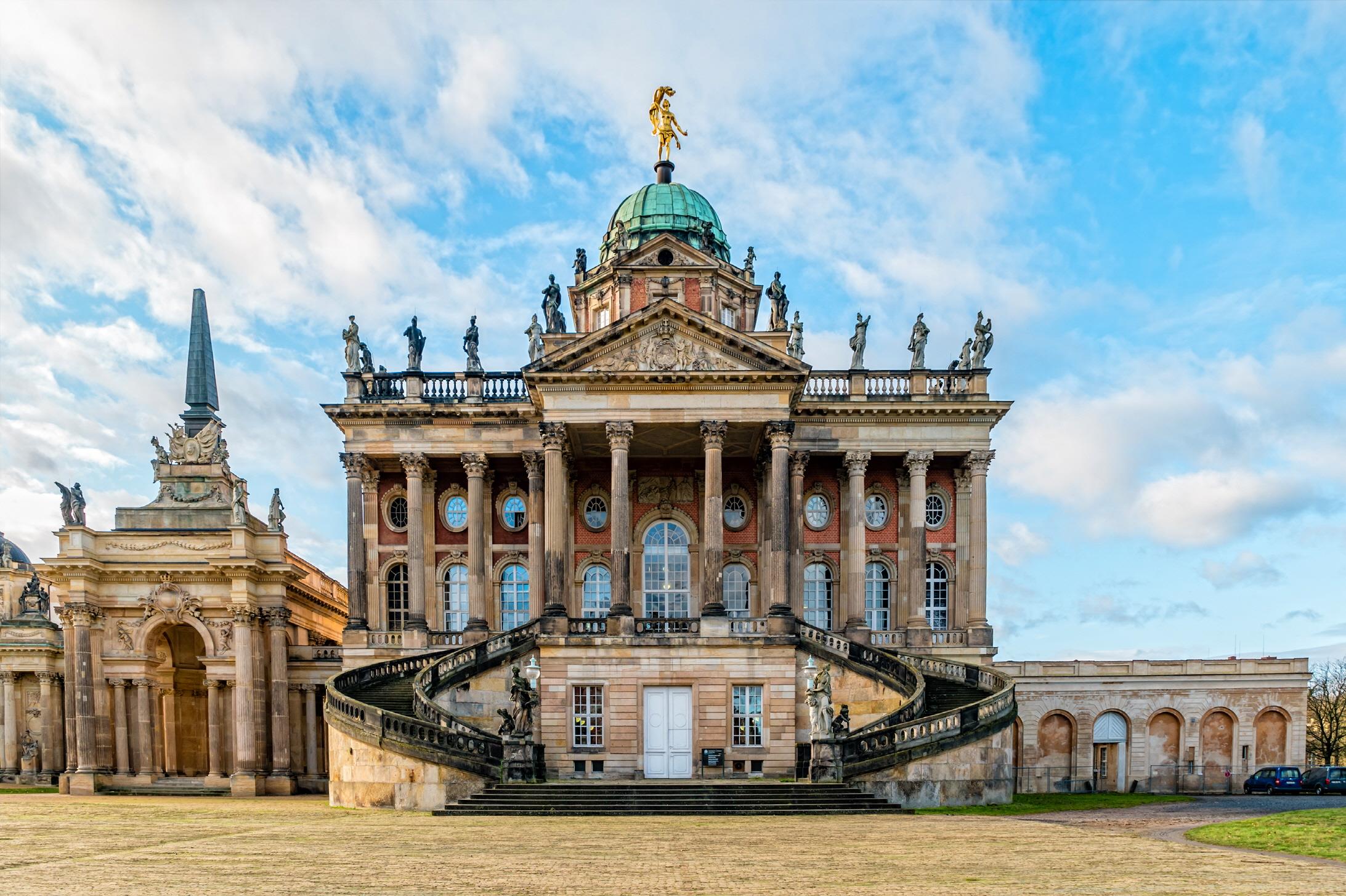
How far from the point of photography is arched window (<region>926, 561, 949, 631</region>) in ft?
147

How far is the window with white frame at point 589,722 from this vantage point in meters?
36.0

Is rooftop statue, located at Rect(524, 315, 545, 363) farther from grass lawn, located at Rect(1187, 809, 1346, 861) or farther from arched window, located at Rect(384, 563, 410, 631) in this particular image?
grass lawn, located at Rect(1187, 809, 1346, 861)

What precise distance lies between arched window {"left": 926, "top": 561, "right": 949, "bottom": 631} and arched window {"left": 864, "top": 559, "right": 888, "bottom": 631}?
1637 mm

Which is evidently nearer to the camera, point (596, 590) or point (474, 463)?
point (474, 463)

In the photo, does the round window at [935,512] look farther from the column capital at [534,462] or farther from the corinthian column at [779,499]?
the column capital at [534,462]

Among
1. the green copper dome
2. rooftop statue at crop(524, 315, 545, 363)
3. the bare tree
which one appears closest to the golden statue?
the green copper dome

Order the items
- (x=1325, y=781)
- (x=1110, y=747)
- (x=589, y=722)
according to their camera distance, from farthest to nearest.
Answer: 1. (x=1110, y=747)
2. (x=1325, y=781)
3. (x=589, y=722)

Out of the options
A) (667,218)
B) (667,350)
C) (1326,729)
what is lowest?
(1326,729)

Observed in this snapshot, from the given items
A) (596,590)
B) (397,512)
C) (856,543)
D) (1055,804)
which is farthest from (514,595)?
(1055,804)

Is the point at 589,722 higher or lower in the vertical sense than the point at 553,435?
lower

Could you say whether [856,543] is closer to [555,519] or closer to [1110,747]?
[555,519]

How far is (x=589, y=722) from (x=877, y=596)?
1431 cm

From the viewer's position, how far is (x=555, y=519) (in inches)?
1487

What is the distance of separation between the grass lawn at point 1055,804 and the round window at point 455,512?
75.5 ft
